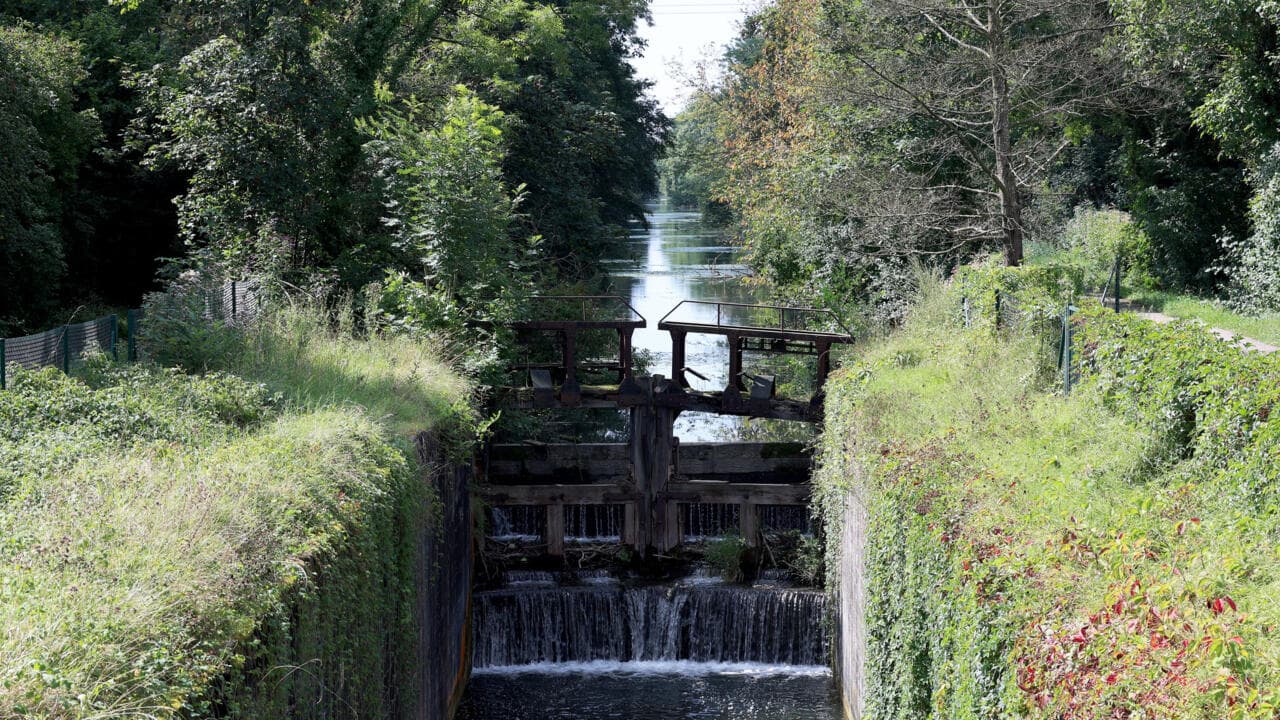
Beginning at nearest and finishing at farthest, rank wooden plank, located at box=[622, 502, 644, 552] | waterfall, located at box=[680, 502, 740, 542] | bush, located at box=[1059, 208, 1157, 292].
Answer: wooden plank, located at box=[622, 502, 644, 552] → waterfall, located at box=[680, 502, 740, 542] → bush, located at box=[1059, 208, 1157, 292]

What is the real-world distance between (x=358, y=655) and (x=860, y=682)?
639cm

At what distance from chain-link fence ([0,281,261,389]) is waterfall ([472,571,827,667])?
580 cm

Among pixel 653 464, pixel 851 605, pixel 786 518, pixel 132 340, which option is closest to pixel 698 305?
pixel 786 518

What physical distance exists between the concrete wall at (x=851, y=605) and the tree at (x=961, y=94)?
22.4 ft

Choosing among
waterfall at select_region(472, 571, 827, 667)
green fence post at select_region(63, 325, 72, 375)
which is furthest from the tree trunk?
green fence post at select_region(63, 325, 72, 375)

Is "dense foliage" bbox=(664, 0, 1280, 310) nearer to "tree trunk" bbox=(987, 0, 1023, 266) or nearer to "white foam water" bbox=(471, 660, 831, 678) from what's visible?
"tree trunk" bbox=(987, 0, 1023, 266)

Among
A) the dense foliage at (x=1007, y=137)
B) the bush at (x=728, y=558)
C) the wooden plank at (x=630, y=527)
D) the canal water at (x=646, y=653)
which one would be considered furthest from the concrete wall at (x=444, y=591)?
the dense foliage at (x=1007, y=137)

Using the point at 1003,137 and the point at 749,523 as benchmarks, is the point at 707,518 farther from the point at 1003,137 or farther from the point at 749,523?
Answer: the point at 1003,137

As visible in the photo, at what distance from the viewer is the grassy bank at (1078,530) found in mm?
4746

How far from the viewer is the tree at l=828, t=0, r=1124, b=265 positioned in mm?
18328

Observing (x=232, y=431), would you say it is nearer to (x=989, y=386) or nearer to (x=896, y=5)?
(x=989, y=386)

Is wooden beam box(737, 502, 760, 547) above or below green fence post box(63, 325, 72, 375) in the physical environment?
below

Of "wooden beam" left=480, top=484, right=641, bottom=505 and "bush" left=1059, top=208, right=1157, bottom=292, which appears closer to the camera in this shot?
"wooden beam" left=480, top=484, right=641, bottom=505

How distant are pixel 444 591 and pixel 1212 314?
562 inches
